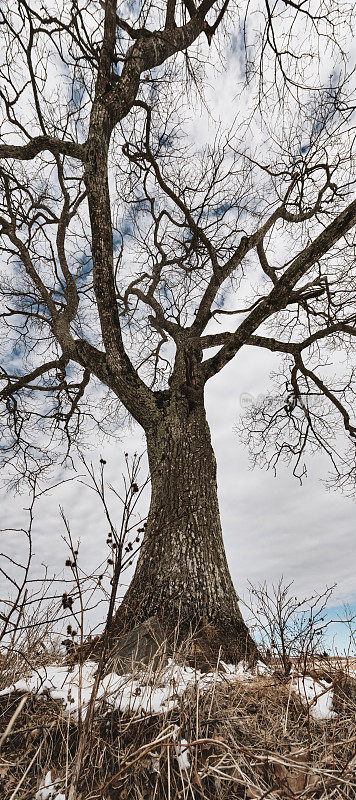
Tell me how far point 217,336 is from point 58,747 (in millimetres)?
4969

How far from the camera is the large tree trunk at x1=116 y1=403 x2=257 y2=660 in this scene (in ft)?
12.2

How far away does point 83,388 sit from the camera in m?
7.77

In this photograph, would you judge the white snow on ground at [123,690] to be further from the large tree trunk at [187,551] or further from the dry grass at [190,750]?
the large tree trunk at [187,551]

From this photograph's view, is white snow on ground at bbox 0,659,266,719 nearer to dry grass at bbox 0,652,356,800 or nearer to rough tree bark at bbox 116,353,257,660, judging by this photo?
dry grass at bbox 0,652,356,800

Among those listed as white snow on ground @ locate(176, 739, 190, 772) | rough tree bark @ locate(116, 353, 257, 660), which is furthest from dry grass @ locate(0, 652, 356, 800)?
rough tree bark @ locate(116, 353, 257, 660)

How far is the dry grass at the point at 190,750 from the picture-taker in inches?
62.5

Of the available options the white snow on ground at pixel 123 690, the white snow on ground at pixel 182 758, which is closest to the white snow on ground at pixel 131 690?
the white snow on ground at pixel 123 690

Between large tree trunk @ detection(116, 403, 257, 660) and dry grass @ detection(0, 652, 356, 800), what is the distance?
112 centimetres

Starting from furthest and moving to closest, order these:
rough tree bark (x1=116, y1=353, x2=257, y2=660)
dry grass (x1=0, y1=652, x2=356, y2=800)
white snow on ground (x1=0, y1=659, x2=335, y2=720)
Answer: rough tree bark (x1=116, y1=353, x2=257, y2=660), white snow on ground (x1=0, y1=659, x2=335, y2=720), dry grass (x1=0, y1=652, x2=356, y2=800)

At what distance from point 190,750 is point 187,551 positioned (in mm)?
2499

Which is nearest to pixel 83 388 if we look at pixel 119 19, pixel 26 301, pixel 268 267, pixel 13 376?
pixel 13 376

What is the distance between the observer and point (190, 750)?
1.62 m

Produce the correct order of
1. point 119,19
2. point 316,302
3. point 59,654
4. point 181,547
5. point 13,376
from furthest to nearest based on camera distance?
point 316,302 < point 13,376 < point 119,19 < point 181,547 < point 59,654

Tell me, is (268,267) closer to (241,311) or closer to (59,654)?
(241,311)
